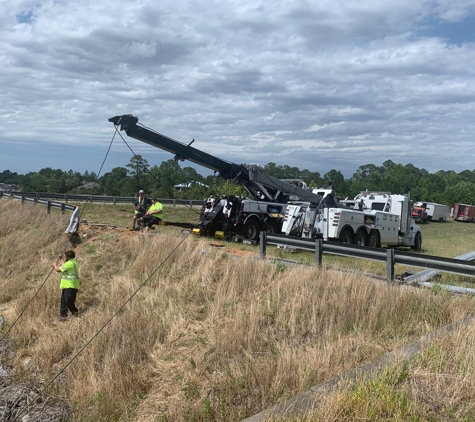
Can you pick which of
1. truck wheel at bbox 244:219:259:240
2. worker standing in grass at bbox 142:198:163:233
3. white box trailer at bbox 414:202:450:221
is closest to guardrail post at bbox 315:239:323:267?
worker standing in grass at bbox 142:198:163:233

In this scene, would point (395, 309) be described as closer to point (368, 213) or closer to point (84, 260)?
point (84, 260)

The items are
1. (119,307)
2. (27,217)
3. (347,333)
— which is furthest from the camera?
(27,217)

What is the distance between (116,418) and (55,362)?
2.63 metres

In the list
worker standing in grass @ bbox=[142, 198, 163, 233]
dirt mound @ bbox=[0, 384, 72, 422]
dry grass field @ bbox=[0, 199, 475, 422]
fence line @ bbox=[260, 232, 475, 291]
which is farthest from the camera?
worker standing in grass @ bbox=[142, 198, 163, 233]

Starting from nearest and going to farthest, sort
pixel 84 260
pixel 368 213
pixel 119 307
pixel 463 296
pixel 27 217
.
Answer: pixel 463 296 → pixel 119 307 → pixel 84 260 → pixel 368 213 → pixel 27 217

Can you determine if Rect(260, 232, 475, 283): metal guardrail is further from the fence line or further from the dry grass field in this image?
the dry grass field

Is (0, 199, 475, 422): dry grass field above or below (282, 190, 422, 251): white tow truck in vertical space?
below

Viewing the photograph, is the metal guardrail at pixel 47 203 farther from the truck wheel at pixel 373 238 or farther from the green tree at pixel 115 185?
the green tree at pixel 115 185

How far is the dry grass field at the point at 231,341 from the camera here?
450 centimetres

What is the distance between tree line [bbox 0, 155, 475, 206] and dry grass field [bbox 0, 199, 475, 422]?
922cm

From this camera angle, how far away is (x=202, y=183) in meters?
59.4

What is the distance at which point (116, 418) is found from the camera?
5793 mm

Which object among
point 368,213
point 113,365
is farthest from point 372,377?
point 368,213

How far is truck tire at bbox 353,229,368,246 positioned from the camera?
1664 centimetres
